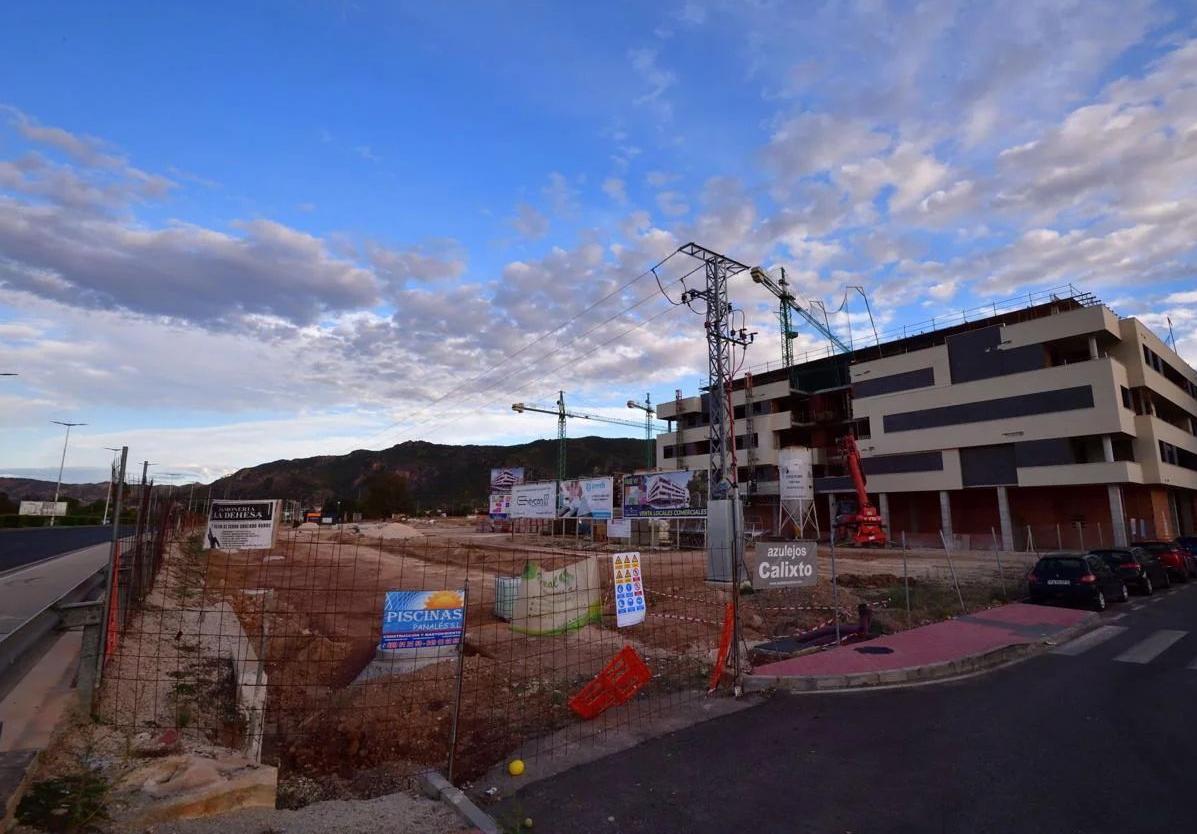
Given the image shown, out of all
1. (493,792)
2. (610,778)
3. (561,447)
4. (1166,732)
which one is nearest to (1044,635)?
(1166,732)

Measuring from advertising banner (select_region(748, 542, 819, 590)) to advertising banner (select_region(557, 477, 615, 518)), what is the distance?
89.8 feet

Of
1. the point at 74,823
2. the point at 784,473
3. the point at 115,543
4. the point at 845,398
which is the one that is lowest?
the point at 74,823

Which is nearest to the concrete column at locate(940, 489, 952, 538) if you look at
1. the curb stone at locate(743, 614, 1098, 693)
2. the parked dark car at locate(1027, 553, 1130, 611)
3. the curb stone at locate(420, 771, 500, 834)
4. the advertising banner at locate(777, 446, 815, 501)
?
the advertising banner at locate(777, 446, 815, 501)

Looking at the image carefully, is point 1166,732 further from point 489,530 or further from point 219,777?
point 489,530

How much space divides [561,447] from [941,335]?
36.0 metres

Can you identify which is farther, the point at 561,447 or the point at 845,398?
the point at 561,447

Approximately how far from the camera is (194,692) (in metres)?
7.75

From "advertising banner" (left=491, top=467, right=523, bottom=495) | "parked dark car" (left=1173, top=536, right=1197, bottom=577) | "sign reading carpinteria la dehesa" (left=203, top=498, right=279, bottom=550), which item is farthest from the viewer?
"advertising banner" (left=491, top=467, right=523, bottom=495)

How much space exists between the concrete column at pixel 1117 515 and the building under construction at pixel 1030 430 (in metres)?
0.06

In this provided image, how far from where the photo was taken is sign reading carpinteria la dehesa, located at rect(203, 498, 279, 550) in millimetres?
16891

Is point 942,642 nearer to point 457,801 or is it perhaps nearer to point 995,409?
point 457,801

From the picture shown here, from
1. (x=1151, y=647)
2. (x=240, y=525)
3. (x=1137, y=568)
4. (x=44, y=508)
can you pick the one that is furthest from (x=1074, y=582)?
(x=44, y=508)

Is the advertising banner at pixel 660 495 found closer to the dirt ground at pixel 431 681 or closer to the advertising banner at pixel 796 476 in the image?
the advertising banner at pixel 796 476

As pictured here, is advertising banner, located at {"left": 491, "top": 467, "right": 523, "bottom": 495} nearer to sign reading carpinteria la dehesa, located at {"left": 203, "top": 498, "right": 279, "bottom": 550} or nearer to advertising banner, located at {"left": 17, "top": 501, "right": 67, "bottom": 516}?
sign reading carpinteria la dehesa, located at {"left": 203, "top": 498, "right": 279, "bottom": 550}
